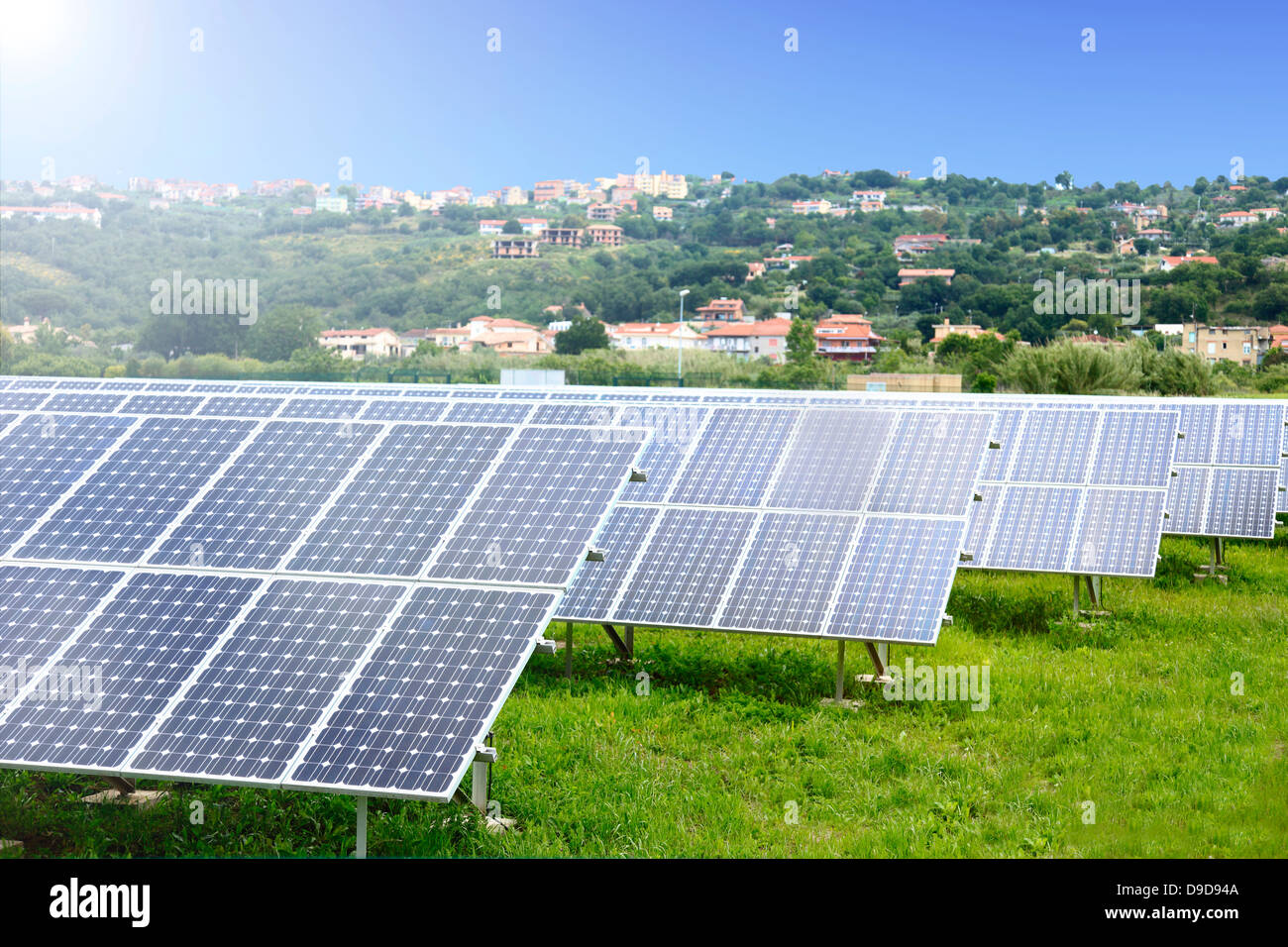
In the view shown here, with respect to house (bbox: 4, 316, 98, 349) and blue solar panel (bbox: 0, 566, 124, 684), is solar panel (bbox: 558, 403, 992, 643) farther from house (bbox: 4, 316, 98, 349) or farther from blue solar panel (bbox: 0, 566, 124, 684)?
house (bbox: 4, 316, 98, 349)

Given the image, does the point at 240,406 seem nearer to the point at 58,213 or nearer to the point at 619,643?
the point at 619,643

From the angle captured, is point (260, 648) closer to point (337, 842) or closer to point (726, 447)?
point (337, 842)

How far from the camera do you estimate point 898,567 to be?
13.0 meters

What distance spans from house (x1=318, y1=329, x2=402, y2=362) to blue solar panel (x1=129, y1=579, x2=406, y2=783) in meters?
103

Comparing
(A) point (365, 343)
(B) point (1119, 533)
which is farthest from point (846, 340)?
(B) point (1119, 533)

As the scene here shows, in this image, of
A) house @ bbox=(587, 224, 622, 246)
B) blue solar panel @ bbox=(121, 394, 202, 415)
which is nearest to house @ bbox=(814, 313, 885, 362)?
house @ bbox=(587, 224, 622, 246)

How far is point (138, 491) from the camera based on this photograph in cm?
1074

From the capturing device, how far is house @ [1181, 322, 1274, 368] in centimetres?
9406

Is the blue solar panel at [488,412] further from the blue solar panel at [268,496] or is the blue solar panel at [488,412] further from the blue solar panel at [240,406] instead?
the blue solar panel at [268,496]

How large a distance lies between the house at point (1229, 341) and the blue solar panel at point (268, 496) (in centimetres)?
9558

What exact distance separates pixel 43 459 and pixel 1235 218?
17395 cm

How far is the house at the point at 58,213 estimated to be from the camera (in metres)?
143

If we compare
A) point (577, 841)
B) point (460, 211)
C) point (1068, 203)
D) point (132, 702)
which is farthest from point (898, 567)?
point (1068, 203)

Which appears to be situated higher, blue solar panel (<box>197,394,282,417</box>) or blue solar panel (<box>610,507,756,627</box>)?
blue solar panel (<box>197,394,282,417</box>)
